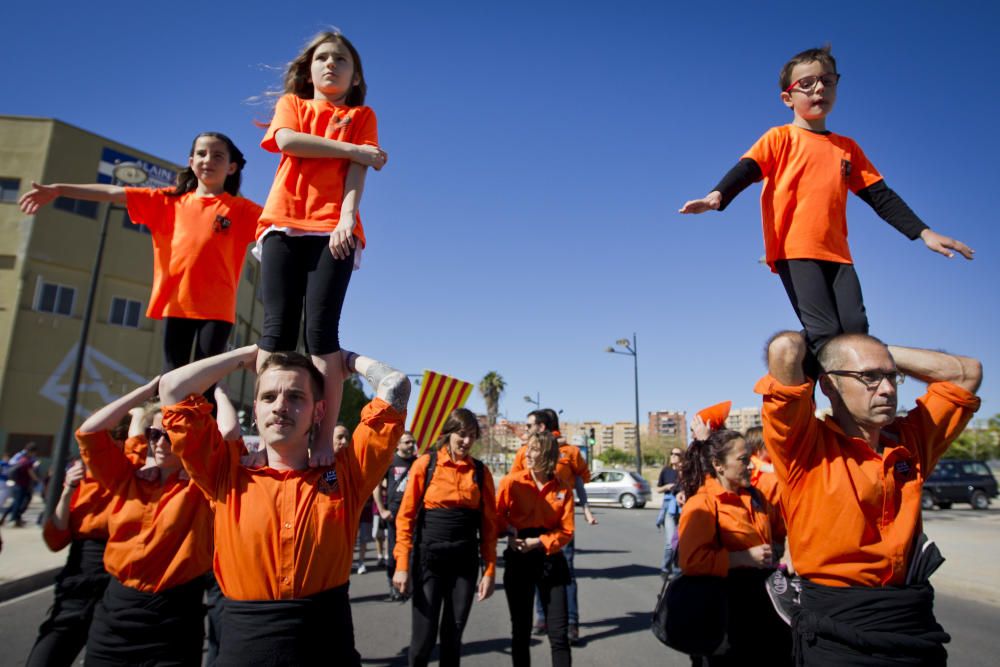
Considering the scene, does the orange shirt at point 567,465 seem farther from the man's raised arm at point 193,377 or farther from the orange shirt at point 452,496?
the man's raised arm at point 193,377

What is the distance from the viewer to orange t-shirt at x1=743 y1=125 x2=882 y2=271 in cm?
269

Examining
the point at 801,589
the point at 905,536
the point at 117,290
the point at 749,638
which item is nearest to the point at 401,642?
the point at 749,638

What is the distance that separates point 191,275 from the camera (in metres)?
3.21

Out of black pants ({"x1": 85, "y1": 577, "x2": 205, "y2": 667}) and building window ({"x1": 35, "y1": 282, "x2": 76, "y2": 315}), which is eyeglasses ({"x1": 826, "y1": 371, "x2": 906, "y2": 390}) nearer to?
black pants ({"x1": 85, "y1": 577, "x2": 205, "y2": 667})

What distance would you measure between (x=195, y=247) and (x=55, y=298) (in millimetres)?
28862

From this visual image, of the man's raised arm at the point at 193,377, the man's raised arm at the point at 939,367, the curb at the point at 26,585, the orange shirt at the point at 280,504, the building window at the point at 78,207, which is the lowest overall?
the curb at the point at 26,585

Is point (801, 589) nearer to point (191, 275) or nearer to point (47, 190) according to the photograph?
point (191, 275)

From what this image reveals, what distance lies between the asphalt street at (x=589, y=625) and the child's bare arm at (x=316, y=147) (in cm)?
458

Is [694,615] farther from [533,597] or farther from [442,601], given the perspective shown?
[442,601]

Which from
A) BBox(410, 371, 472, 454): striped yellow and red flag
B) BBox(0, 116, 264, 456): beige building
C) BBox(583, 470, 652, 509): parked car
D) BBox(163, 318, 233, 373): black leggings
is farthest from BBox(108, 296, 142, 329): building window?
BBox(163, 318, 233, 373): black leggings

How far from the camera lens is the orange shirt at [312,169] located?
2703 millimetres

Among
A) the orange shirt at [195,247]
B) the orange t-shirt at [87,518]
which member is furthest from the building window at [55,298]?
the orange shirt at [195,247]

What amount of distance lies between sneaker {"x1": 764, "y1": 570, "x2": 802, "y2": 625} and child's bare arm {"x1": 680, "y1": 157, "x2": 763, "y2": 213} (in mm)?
1546

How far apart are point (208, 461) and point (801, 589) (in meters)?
2.23
